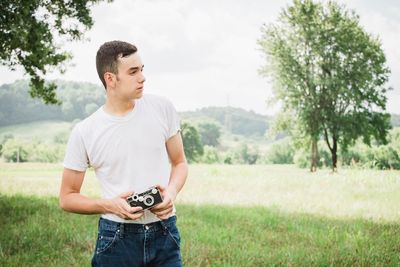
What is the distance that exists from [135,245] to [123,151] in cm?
66

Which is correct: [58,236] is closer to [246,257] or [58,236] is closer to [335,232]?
[246,257]

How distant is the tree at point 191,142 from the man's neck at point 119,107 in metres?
95.4

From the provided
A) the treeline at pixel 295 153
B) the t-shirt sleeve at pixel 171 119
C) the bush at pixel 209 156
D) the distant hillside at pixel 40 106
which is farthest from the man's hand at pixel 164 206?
the distant hillside at pixel 40 106

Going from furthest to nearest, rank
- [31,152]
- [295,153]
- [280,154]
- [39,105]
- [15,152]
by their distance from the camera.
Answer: [39,105], [280,154], [31,152], [295,153], [15,152]

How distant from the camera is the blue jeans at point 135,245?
9.17 ft

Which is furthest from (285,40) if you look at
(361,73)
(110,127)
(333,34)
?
(110,127)

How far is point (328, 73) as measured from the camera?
1410 inches

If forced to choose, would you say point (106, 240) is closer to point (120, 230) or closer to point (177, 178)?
point (120, 230)

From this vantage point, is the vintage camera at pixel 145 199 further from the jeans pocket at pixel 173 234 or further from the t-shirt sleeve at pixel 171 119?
the t-shirt sleeve at pixel 171 119

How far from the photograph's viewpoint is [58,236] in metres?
7.24

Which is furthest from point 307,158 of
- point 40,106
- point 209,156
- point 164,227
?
point 40,106

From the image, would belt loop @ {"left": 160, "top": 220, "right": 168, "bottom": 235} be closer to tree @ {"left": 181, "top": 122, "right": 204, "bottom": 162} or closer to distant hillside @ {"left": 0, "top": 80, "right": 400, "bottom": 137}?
tree @ {"left": 181, "top": 122, "right": 204, "bottom": 162}

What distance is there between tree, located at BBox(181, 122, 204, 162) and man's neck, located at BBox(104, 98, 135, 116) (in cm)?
9541

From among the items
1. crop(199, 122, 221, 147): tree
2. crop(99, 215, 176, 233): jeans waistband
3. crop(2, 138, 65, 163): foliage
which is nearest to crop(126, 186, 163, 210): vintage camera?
crop(99, 215, 176, 233): jeans waistband
